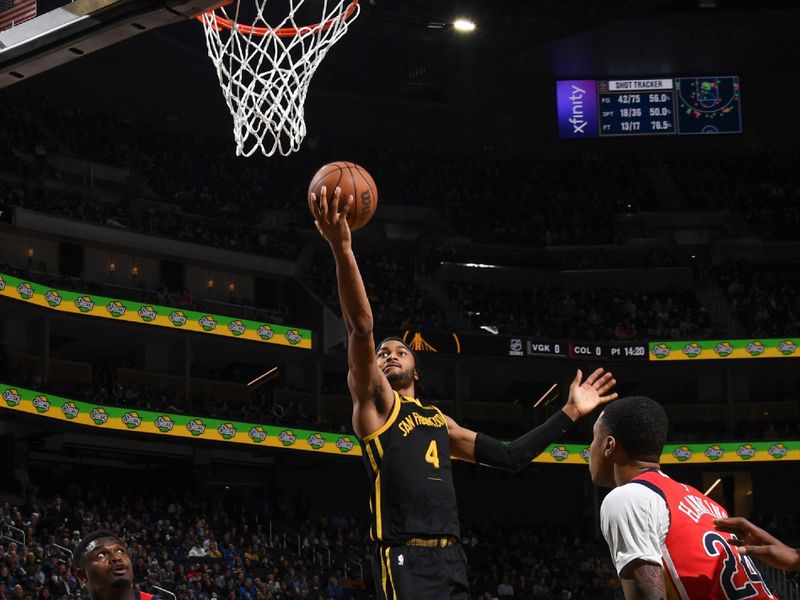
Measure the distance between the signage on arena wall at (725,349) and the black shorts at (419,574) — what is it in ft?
96.1

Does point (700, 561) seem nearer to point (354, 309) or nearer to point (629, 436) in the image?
point (629, 436)

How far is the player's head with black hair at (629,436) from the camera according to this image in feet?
15.3

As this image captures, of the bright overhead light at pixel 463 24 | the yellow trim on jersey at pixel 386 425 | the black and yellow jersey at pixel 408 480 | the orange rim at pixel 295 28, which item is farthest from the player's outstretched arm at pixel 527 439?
the bright overhead light at pixel 463 24

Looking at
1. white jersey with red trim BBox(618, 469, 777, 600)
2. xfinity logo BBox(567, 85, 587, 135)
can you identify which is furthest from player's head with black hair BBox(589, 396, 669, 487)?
xfinity logo BBox(567, 85, 587, 135)

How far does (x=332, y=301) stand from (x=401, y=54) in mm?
10373

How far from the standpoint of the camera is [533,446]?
6.30 meters

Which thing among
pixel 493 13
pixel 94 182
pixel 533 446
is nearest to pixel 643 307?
pixel 493 13

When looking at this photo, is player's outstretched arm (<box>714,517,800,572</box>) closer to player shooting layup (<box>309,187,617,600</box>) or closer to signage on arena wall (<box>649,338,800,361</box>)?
player shooting layup (<box>309,187,617,600</box>)

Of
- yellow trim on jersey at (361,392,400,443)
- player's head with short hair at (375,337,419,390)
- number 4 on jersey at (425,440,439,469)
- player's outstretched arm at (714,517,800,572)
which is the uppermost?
player's head with short hair at (375,337,419,390)

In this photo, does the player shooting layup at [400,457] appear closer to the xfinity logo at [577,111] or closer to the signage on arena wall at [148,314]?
the signage on arena wall at [148,314]

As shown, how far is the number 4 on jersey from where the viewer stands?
19.9ft

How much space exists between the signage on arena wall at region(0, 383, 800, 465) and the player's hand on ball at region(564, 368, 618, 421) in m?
21.6

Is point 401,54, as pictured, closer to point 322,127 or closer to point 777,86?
point 322,127

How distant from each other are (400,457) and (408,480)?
124 millimetres
